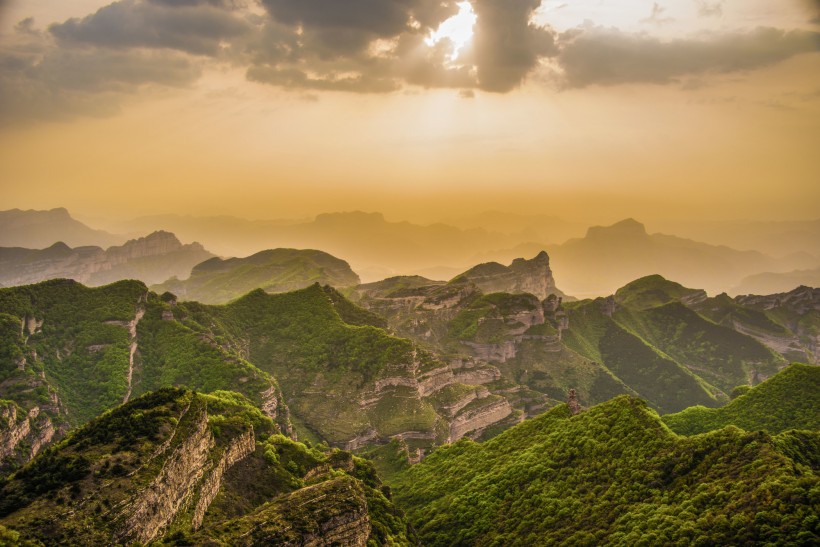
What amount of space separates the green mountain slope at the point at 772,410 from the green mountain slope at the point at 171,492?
213 feet

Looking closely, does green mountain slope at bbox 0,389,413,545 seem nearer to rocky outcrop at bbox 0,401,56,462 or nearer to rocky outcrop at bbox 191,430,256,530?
rocky outcrop at bbox 191,430,256,530

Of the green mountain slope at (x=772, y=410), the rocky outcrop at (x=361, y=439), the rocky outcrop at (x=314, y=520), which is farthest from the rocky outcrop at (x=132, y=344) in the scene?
the green mountain slope at (x=772, y=410)

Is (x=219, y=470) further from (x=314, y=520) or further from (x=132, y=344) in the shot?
(x=132, y=344)

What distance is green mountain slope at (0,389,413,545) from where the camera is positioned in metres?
37.8

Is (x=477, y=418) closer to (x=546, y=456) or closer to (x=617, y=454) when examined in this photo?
(x=546, y=456)

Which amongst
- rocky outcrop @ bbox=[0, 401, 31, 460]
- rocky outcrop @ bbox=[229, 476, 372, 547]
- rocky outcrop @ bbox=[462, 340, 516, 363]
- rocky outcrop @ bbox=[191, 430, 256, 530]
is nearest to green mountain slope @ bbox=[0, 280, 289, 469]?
rocky outcrop @ bbox=[0, 401, 31, 460]

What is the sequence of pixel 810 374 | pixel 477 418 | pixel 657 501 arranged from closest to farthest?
pixel 657 501, pixel 810 374, pixel 477 418

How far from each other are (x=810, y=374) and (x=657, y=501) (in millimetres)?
69279

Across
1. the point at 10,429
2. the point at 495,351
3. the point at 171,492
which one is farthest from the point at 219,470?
the point at 495,351

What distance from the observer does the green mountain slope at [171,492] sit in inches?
1486

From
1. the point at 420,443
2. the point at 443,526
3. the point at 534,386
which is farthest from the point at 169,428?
the point at 534,386

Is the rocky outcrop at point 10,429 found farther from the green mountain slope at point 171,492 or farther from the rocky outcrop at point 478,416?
the rocky outcrop at point 478,416

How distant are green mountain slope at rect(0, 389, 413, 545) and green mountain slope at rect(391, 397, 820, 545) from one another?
50.8ft

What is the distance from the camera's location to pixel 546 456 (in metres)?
76.2
